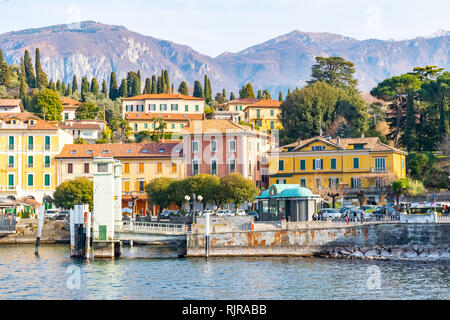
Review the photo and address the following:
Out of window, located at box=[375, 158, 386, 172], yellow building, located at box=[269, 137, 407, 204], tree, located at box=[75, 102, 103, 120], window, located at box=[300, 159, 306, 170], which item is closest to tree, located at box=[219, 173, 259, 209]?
yellow building, located at box=[269, 137, 407, 204]

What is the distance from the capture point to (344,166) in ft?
259

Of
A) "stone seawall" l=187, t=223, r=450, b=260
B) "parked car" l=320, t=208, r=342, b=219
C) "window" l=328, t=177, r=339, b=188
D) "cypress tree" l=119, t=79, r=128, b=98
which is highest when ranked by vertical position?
"cypress tree" l=119, t=79, r=128, b=98

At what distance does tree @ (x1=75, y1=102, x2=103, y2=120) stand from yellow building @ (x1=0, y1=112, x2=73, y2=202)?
128 ft

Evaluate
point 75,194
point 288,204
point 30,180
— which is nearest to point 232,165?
point 75,194

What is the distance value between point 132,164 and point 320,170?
21231 mm

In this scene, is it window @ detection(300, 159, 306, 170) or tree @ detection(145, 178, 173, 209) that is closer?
tree @ detection(145, 178, 173, 209)

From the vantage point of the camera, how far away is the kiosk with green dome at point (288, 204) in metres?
55.5

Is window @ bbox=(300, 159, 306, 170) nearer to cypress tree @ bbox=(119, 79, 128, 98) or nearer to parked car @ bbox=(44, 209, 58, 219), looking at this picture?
parked car @ bbox=(44, 209, 58, 219)

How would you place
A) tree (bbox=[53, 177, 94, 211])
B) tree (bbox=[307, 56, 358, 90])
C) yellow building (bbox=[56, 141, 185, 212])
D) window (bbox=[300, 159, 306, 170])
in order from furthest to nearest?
tree (bbox=[307, 56, 358, 90]) → yellow building (bbox=[56, 141, 185, 212]) → window (bbox=[300, 159, 306, 170]) → tree (bbox=[53, 177, 94, 211])

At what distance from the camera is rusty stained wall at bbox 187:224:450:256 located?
5016 cm

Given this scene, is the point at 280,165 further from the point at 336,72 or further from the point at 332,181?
the point at 336,72

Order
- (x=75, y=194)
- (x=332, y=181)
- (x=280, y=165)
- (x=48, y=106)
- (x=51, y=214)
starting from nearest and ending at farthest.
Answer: (x=51, y=214)
(x=75, y=194)
(x=332, y=181)
(x=280, y=165)
(x=48, y=106)

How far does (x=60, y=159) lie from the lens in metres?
83.9

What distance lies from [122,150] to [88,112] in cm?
4081
